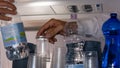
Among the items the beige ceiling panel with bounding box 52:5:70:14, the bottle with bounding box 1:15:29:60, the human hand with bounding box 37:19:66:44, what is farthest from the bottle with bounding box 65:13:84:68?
the beige ceiling panel with bounding box 52:5:70:14

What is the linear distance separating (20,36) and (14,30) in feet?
0.11

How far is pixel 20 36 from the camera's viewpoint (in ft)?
2.97

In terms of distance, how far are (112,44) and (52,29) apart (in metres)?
0.30

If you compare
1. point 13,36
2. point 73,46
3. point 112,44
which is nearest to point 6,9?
point 13,36

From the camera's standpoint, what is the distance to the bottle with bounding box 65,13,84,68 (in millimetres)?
869

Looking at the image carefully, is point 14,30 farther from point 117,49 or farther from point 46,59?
point 117,49

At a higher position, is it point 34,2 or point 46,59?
point 34,2

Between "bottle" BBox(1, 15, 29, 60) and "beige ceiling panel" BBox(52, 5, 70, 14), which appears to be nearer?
"bottle" BBox(1, 15, 29, 60)

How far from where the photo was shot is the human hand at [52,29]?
3.56 feet

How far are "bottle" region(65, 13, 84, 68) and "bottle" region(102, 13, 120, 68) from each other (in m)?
0.11

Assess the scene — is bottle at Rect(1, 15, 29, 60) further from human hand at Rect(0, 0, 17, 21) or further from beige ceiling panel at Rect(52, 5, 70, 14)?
beige ceiling panel at Rect(52, 5, 70, 14)

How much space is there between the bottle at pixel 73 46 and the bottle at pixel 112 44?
0.11 meters

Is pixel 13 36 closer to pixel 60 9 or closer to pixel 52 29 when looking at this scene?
pixel 52 29

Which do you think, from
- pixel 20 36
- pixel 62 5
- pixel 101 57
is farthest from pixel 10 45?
pixel 62 5
